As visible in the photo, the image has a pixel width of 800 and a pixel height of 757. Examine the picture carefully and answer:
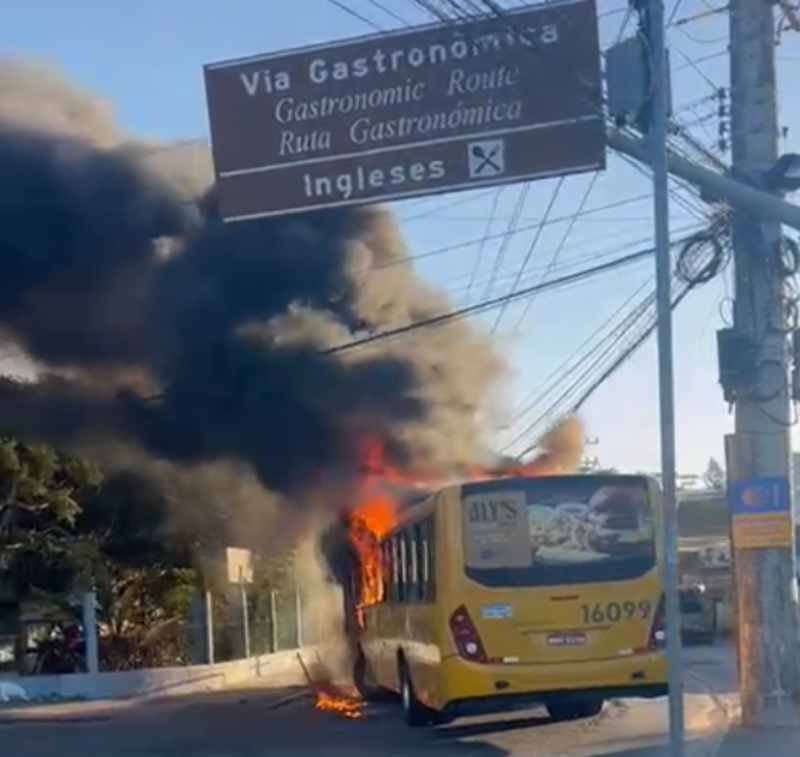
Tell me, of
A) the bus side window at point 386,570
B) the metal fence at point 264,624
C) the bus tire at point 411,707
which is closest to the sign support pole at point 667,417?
the bus tire at point 411,707

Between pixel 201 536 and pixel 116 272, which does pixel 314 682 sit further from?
pixel 116 272

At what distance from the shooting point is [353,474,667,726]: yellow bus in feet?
45.9

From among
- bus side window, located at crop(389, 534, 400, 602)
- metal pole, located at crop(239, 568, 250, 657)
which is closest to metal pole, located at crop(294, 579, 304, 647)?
metal pole, located at crop(239, 568, 250, 657)

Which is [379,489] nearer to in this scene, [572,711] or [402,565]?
[402,565]

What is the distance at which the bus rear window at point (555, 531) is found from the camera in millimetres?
14086

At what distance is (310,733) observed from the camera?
16125 millimetres

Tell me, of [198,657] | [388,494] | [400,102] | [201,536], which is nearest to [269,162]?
[400,102]

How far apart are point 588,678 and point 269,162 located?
508 centimetres

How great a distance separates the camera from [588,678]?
1409 cm

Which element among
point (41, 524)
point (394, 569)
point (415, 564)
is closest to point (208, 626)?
point (41, 524)

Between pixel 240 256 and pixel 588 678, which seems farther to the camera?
pixel 240 256

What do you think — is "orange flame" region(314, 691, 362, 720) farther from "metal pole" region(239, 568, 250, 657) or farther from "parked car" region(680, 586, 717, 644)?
"parked car" region(680, 586, 717, 644)

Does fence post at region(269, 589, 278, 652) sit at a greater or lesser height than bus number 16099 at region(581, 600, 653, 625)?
lesser

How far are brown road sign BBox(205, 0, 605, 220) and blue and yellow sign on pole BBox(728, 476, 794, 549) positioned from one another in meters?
3.50
